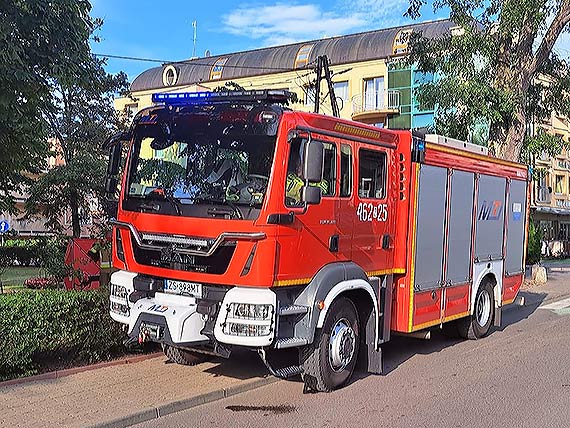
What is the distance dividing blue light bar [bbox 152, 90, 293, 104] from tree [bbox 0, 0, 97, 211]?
4.34ft

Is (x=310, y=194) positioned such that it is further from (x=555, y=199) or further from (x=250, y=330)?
(x=555, y=199)

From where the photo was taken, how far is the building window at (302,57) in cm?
4025

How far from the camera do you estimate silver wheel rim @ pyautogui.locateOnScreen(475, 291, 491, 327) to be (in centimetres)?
1091

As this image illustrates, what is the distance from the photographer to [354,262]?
762 cm

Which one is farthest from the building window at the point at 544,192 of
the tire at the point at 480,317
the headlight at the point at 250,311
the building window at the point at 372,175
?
the headlight at the point at 250,311

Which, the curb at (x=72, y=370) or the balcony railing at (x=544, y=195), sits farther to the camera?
the balcony railing at (x=544, y=195)

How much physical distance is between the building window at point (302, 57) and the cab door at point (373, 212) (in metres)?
32.8

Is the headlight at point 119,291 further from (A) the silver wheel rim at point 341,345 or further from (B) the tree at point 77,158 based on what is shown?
(B) the tree at point 77,158

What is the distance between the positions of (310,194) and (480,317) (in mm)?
5587

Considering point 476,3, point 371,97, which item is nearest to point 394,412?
point 476,3

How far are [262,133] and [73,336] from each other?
10.4 ft

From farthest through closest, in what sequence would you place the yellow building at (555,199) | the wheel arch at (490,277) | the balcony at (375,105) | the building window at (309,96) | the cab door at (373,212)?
the yellow building at (555,199) → the building window at (309,96) → the balcony at (375,105) → the wheel arch at (490,277) → the cab door at (373,212)

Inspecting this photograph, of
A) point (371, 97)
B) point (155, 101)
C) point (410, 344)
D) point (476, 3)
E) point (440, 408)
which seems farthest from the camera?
point (371, 97)

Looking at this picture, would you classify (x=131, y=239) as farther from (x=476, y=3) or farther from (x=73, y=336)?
(x=476, y=3)
